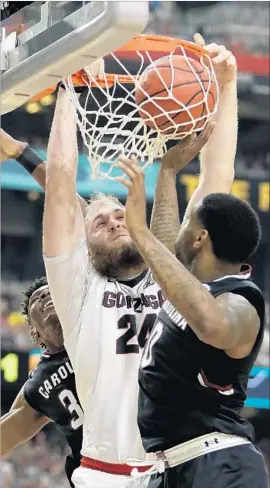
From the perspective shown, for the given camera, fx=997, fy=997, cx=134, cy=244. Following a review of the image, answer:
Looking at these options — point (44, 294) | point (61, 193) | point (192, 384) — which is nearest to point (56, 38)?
point (61, 193)

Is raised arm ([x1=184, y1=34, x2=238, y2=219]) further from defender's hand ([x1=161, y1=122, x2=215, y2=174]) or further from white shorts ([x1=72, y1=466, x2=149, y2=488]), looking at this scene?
white shorts ([x1=72, y1=466, x2=149, y2=488])

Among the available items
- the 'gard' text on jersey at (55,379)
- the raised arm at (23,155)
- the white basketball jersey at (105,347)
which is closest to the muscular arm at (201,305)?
the white basketball jersey at (105,347)

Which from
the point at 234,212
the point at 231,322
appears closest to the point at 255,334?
the point at 231,322

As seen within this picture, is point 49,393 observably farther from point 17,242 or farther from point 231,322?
point 17,242

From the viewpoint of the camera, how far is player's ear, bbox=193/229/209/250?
301 centimetres

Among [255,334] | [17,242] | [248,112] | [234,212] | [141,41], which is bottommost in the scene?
[17,242]

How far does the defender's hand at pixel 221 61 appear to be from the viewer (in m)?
3.68

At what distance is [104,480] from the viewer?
3.38 meters

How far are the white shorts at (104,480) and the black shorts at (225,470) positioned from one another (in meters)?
0.35

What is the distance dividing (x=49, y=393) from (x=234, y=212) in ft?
4.41

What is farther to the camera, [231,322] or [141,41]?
[141,41]

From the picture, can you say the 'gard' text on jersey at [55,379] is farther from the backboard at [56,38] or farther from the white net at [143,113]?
the backboard at [56,38]

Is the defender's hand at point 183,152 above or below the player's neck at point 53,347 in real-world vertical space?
above

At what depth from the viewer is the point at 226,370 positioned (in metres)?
2.93
